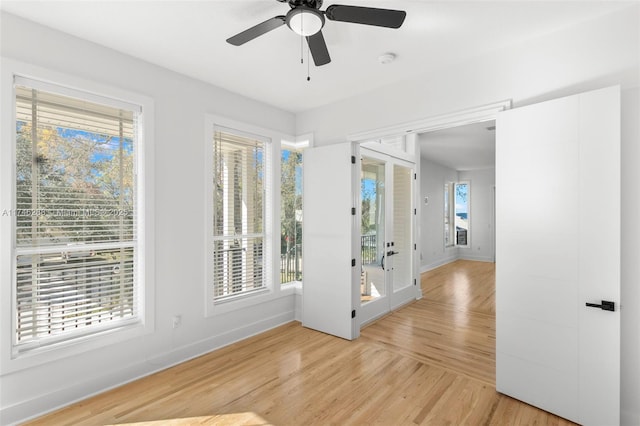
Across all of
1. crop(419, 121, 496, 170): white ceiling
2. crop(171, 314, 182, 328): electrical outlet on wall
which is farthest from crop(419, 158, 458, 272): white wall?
crop(171, 314, 182, 328): electrical outlet on wall

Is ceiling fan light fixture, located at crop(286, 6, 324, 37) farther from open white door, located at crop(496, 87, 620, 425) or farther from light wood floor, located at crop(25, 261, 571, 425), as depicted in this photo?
light wood floor, located at crop(25, 261, 571, 425)

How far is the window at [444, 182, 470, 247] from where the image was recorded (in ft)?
31.1

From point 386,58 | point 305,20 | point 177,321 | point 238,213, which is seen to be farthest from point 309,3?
point 177,321

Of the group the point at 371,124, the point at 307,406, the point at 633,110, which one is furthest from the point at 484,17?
the point at 307,406

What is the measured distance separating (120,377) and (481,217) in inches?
378

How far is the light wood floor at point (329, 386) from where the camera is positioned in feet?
7.22

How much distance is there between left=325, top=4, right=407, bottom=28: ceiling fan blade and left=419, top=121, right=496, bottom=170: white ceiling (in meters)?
3.91

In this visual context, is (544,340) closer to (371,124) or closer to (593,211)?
(593,211)

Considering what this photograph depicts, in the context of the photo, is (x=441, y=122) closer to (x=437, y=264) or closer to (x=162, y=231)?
(x=162, y=231)

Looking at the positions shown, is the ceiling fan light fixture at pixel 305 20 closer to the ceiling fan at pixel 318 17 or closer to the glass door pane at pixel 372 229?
the ceiling fan at pixel 318 17

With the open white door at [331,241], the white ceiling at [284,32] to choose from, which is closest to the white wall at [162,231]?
the white ceiling at [284,32]

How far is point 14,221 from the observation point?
2.16m

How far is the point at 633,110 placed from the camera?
204 centimetres

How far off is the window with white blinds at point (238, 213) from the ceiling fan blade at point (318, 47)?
1732 mm
